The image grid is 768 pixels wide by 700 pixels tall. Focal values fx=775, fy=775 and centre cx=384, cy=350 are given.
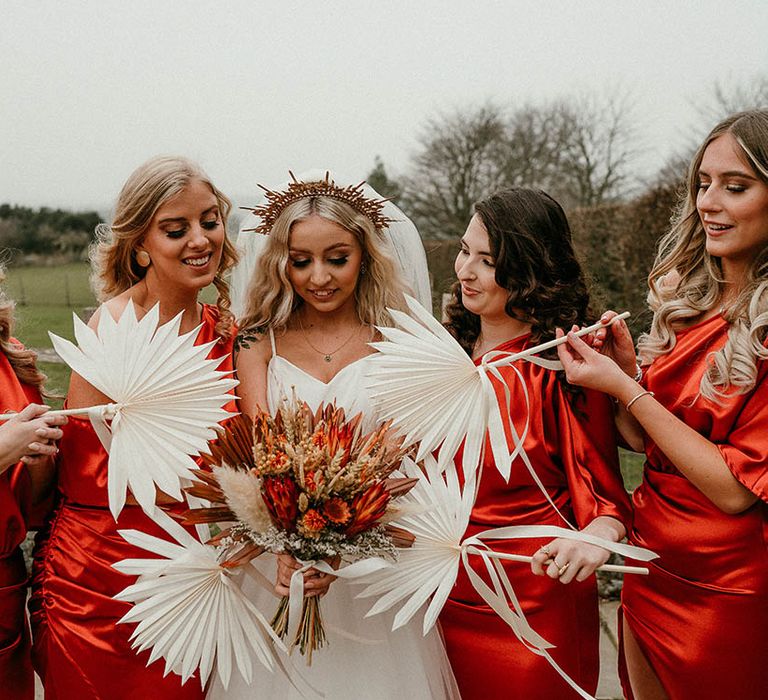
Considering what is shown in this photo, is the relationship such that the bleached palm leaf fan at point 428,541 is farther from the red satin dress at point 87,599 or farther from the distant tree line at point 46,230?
the distant tree line at point 46,230

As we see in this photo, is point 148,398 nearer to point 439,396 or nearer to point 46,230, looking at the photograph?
point 439,396

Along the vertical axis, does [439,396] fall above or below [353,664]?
above

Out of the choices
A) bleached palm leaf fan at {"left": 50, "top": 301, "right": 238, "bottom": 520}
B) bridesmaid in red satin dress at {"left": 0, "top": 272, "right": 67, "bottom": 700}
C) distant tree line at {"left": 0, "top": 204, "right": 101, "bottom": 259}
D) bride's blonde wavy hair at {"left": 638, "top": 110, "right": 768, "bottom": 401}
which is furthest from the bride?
distant tree line at {"left": 0, "top": 204, "right": 101, "bottom": 259}

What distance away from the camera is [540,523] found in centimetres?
279

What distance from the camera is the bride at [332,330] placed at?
2.74 m

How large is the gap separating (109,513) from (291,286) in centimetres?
113

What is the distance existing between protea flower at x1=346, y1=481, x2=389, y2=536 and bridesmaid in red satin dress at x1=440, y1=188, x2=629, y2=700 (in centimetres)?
70

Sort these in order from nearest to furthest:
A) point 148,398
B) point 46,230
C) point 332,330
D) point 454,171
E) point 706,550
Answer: point 148,398 < point 706,550 < point 332,330 < point 46,230 < point 454,171

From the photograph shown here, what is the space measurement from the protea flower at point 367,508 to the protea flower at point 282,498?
165 millimetres

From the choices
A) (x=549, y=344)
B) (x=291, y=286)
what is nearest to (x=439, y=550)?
(x=549, y=344)

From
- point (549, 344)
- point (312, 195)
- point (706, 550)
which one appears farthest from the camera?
point (312, 195)

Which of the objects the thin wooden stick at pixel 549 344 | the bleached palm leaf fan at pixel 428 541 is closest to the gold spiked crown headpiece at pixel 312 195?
the thin wooden stick at pixel 549 344

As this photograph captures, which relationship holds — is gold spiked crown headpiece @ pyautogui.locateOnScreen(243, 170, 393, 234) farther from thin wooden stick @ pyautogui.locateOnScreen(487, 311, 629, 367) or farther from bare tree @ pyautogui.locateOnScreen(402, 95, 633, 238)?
bare tree @ pyautogui.locateOnScreen(402, 95, 633, 238)

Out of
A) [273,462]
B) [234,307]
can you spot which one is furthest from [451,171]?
[273,462]
